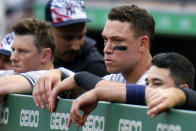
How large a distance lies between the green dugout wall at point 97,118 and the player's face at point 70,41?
222 centimetres

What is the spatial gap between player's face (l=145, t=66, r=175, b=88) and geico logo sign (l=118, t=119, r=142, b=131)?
50 centimetres

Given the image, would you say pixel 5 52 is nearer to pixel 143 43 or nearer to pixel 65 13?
pixel 65 13

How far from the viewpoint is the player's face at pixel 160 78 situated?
161 inches

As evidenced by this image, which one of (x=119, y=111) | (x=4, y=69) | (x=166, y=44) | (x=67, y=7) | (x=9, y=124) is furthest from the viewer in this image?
(x=166, y=44)

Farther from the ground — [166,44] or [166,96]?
[166,96]

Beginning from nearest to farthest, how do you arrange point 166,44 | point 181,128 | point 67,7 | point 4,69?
point 181,128 → point 4,69 → point 67,7 → point 166,44

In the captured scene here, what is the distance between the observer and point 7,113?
473 centimetres

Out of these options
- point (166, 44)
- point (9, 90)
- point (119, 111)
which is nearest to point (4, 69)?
point (9, 90)

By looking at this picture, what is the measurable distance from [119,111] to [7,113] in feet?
4.04

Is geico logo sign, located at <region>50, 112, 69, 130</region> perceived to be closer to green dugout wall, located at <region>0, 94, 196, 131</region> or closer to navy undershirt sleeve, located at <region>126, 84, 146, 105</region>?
green dugout wall, located at <region>0, 94, 196, 131</region>

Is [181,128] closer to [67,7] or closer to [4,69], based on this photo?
[4,69]

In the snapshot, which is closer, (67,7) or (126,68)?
(126,68)

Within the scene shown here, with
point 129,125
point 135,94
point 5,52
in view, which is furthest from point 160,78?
point 5,52

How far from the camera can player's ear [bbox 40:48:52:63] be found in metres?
5.84
